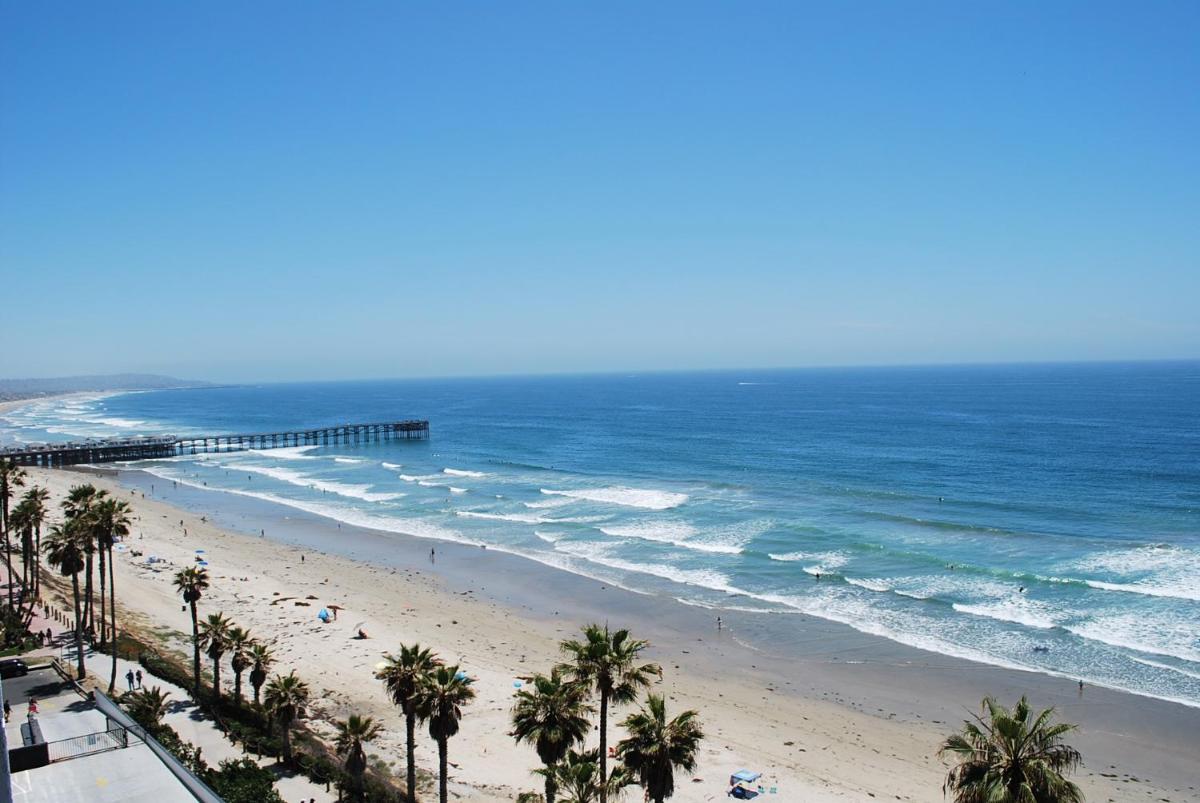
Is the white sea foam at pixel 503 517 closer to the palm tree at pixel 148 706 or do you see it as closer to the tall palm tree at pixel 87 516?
the tall palm tree at pixel 87 516

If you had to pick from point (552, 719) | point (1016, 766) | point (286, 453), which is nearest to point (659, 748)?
point (552, 719)

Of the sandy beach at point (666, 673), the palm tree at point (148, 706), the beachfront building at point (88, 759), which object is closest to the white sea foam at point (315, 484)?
the sandy beach at point (666, 673)

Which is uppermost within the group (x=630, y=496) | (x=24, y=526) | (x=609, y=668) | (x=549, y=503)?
(x=609, y=668)

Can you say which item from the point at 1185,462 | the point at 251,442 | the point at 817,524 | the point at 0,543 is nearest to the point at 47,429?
the point at 251,442

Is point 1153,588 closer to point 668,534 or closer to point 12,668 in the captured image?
point 668,534

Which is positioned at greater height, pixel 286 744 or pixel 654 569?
pixel 286 744

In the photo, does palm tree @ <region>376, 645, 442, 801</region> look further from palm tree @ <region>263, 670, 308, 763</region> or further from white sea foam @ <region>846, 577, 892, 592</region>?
white sea foam @ <region>846, 577, 892, 592</region>

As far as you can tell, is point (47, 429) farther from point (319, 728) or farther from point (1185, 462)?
point (1185, 462)
